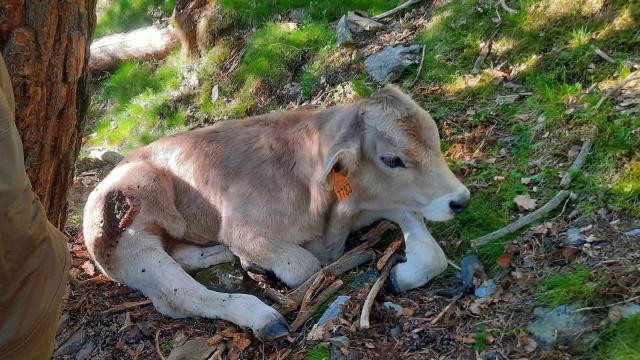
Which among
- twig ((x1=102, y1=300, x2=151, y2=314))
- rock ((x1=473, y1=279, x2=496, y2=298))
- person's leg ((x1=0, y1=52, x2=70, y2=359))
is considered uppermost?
person's leg ((x1=0, y1=52, x2=70, y2=359))

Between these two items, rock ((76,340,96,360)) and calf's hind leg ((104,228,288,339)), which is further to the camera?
rock ((76,340,96,360))

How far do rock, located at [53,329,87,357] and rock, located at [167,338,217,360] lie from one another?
3.81 ft

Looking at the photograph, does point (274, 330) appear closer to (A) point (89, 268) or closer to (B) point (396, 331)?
(B) point (396, 331)

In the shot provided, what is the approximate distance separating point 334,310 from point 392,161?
1461 mm

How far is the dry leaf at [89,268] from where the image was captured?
740 centimetres

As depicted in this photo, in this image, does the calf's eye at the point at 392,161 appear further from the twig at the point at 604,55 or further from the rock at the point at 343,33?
the rock at the point at 343,33

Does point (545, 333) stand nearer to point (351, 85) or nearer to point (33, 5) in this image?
point (33, 5)

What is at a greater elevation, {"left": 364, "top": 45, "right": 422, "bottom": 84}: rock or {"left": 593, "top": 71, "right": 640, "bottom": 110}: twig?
{"left": 593, "top": 71, "right": 640, "bottom": 110}: twig

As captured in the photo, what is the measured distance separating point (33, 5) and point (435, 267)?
13.2 ft

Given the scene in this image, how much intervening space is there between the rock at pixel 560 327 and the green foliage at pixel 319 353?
1570 millimetres

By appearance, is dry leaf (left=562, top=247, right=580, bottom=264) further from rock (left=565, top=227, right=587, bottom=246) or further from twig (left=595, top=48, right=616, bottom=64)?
twig (left=595, top=48, right=616, bottom=64)

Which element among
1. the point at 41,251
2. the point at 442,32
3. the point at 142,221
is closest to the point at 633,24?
the point at 442,32

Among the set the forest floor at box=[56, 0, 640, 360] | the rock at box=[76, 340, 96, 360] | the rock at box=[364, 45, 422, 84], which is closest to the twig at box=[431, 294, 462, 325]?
the forest floor at box=[56, 0, 640, 360]

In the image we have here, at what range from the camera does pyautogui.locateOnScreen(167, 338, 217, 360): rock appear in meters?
5.66
